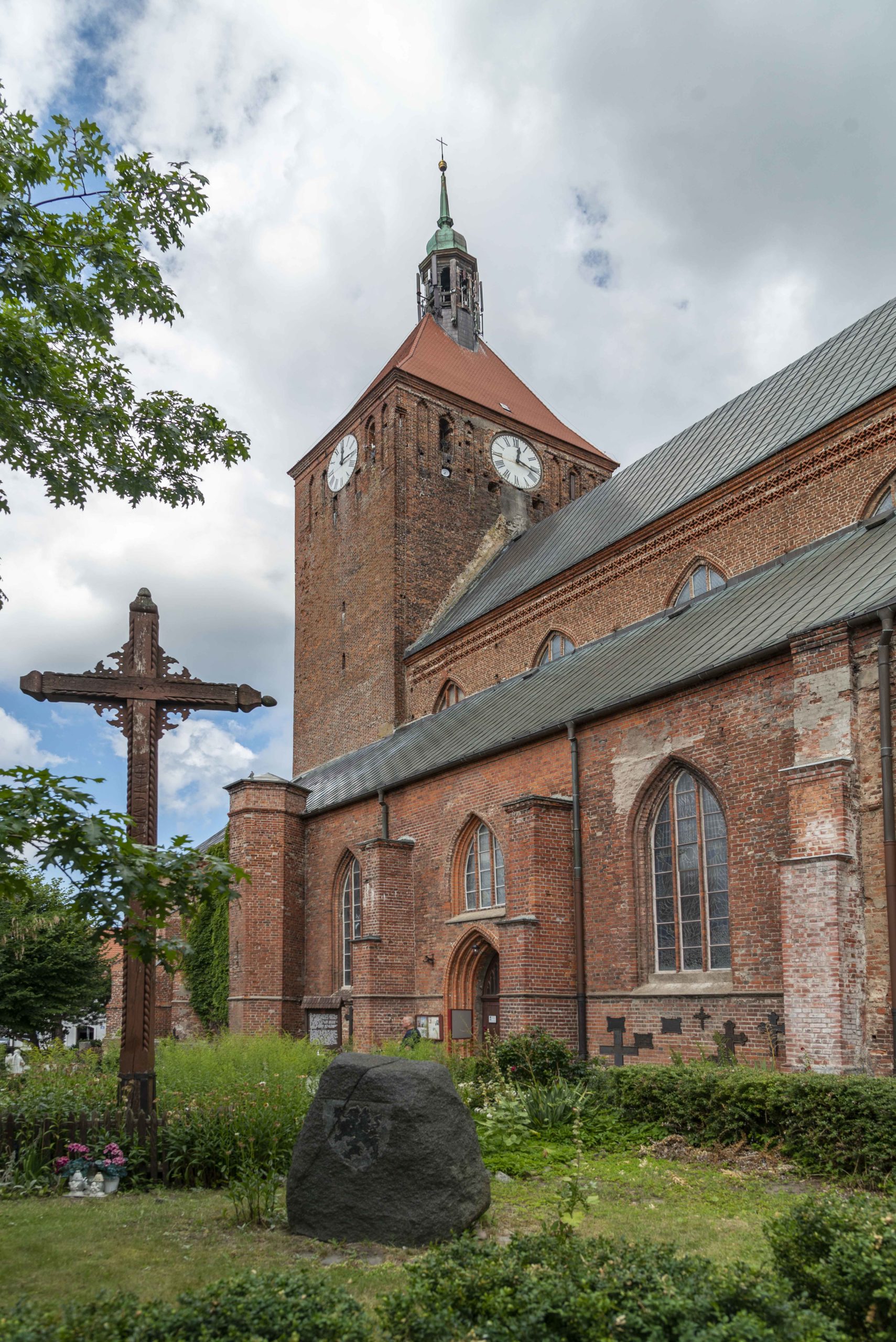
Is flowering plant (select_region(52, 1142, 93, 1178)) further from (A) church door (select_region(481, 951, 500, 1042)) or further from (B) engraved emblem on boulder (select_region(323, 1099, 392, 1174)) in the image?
(A) church door (select_region(481, 951, 500, 1042))

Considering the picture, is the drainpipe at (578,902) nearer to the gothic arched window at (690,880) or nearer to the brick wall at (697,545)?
the gothic arched window at (690,880)

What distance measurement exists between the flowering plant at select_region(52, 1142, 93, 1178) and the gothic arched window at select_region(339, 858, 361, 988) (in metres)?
13.7

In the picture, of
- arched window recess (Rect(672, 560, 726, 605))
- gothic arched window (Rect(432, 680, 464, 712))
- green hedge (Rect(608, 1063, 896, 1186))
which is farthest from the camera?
gothic arched window (Rect(432, 680, 464, 712))

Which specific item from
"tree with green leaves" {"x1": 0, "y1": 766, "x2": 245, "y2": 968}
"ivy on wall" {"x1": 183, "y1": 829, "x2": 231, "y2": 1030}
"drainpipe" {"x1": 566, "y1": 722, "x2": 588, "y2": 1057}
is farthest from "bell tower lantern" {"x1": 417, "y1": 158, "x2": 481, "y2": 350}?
"tree with green leaves" {"x1": 0, "y1": 766, "x2": 245, "y2": 968}

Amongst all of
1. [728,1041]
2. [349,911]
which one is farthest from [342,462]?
[728,1041]

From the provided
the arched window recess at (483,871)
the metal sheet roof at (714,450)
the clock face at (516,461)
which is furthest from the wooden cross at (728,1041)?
the clock face at (516,461)

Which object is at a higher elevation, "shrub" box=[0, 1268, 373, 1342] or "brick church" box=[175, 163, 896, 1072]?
"brick church" box=[175, 163, 896, 1072]

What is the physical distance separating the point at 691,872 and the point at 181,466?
8.64 m

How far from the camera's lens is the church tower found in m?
28.8

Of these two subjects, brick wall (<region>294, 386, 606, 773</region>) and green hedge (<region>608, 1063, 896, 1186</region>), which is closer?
green hedge (<region>608, 1063, 896, 1186</region>)

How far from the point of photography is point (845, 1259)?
457 centimetres

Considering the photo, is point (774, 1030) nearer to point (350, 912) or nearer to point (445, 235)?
point (350, 912)

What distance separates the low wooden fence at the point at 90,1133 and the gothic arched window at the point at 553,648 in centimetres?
1576

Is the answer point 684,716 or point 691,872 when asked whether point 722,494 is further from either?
point 691,872
